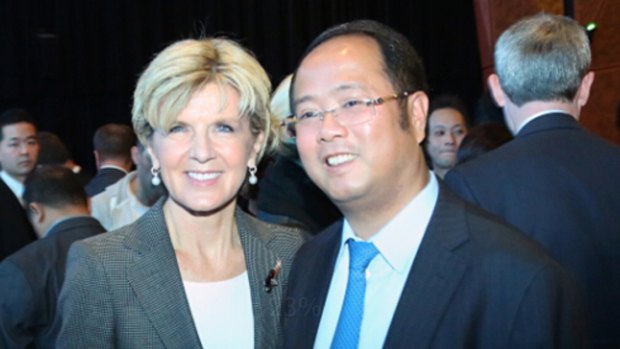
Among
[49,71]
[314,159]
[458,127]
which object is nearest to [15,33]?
[49,71]

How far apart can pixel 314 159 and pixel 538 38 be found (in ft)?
3.78

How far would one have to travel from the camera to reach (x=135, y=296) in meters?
2.40

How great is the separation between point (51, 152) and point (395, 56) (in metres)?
4.85

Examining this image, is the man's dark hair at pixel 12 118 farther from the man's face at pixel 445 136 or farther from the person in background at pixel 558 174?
the person in background at pixel 558 174

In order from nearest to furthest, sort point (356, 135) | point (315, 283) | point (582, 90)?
point (356, 135) < point (315, 283) < point (582, 90)

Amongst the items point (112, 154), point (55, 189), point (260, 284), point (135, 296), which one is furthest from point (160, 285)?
point (112, 154)

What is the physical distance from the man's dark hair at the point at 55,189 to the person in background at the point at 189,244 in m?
1.61

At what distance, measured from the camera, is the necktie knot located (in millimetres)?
1994

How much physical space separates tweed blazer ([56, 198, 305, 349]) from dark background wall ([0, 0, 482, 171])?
6.77 meters

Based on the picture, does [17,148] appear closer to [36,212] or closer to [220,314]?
[36,212]

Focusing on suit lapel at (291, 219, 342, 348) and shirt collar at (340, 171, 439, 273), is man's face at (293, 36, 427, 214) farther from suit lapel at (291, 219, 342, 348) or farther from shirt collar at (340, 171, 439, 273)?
suit lapel at (291, 219, 342, 348)

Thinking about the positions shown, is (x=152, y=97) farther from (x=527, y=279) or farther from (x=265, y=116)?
(x=527, y=279)

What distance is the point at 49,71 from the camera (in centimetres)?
940

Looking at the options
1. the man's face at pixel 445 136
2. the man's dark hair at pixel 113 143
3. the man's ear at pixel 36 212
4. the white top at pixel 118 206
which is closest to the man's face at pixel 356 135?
the man's ear at pixel 36 212
